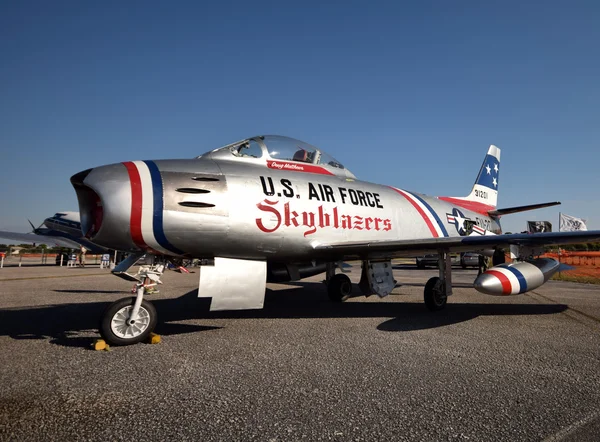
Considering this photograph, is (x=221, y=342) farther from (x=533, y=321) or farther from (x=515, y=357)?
(x=533, y=321)

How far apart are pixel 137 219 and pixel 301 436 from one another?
349 cm

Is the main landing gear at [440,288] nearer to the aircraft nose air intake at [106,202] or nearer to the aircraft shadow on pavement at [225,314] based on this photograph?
the aircraft shadow on pavement at [225,314]

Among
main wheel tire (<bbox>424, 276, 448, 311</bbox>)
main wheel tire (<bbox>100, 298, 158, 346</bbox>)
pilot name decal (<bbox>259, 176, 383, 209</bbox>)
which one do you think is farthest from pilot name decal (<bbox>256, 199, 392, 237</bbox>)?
main wheel tire (<bbox>100, 298, 158, 346</bbox>)

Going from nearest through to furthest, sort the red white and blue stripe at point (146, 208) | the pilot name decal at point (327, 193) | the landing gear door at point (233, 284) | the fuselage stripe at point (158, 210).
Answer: the red white and blue stripe at point (146, 208), the fuselage stripe at point (158, 210), the landing gear door at point (233, 284), the pilot name decal at point (327, 193)

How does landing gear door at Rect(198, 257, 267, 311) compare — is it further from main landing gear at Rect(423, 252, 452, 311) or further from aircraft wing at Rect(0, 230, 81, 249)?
aircraft wing at Rect(0, 230, 81, 249)

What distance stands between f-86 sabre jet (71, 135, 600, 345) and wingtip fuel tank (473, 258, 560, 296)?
0.07 feet

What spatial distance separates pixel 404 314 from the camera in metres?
6.90

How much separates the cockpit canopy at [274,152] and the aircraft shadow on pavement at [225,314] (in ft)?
9.39

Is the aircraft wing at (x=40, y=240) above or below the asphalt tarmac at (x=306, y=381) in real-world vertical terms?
below

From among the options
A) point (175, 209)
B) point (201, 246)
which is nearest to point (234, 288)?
point (201, 246)

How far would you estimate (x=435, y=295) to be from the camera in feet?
24.0

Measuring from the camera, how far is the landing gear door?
16.9 ft

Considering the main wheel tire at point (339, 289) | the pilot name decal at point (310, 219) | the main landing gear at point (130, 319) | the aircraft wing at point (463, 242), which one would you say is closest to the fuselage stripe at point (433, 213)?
the pilot name decal at point (310, 219)

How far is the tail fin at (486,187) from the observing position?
12.8 meters
